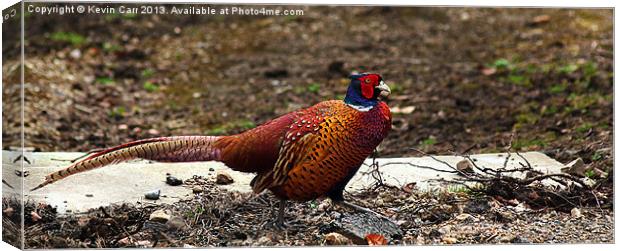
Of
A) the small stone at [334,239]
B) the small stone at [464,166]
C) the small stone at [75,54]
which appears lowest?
the small stone at [334,239]

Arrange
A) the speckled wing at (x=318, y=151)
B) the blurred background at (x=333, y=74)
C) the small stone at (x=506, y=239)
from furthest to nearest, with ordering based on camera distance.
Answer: the blurred background at (x=333, y=74) < the small stone at (x=506, y=239) < the speckled wing at (x=318, y=151)

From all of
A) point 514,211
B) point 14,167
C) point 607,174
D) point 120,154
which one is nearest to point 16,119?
point 14,167

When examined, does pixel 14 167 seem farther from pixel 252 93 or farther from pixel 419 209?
pixel 252 93

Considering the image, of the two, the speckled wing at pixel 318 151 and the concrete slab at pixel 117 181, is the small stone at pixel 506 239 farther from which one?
the speckled wing at pixel 318 151

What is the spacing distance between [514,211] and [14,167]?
3242mm

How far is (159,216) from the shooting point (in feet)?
20.8

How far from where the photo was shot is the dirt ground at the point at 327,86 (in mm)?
6664

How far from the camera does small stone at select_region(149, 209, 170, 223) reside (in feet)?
20.8

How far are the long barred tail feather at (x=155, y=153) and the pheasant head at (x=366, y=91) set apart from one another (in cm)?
88

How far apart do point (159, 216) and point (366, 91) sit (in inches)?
59.0

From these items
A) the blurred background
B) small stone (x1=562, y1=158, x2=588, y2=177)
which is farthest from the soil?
the blurred background

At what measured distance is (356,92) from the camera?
617 cm

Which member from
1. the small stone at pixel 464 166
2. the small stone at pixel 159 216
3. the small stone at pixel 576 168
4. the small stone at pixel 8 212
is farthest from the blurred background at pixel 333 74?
the small stone at pixel 159 216

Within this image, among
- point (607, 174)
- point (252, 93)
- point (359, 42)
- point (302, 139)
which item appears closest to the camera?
point (302, 139)
